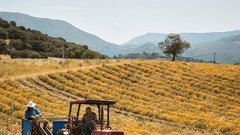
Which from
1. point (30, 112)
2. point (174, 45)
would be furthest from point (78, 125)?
point (174, 45)

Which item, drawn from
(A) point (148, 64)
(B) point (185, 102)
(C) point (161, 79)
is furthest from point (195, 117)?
(A) point (148, 64)

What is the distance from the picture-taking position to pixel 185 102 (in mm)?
45156

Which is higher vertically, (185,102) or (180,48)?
(180,48)

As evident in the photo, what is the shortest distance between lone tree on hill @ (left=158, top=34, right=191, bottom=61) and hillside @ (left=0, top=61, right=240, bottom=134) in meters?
21.3

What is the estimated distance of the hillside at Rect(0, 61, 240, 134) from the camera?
32.5 m

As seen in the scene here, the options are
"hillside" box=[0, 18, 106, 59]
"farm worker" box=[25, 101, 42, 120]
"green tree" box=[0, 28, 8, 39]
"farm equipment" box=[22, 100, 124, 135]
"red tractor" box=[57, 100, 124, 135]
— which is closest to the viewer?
"red tractor" box=[57, 100, 124, 135]

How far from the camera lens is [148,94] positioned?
47219mm

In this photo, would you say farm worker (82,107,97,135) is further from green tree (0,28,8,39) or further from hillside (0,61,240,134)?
green tree (0,28,8,39)

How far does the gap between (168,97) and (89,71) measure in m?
12.8

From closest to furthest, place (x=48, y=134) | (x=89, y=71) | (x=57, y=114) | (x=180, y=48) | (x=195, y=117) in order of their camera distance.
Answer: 1. (x=48, y=134)
2. (x=57, y=114)
3. (x=195, y=117)
4. (x=89, y=71)
5. (x=180, y=48)

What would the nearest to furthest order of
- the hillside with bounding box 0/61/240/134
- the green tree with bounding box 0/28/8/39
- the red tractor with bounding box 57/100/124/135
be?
the red tractor with bounding box 57/100/124/135, the hillside with bounding box 0/61/240/134, the green tree with bounding box 0/28/8/39

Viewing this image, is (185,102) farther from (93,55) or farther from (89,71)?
(93,55)

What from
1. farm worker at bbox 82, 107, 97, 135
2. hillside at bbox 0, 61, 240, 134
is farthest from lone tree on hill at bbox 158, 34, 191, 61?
farm worker at bbox 82, 107, 97, 135

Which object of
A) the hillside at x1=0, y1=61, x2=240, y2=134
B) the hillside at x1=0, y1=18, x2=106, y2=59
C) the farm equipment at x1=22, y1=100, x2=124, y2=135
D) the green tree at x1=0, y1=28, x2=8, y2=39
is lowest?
the hillside at x1=0, y1=61, x2=240, y2=134
